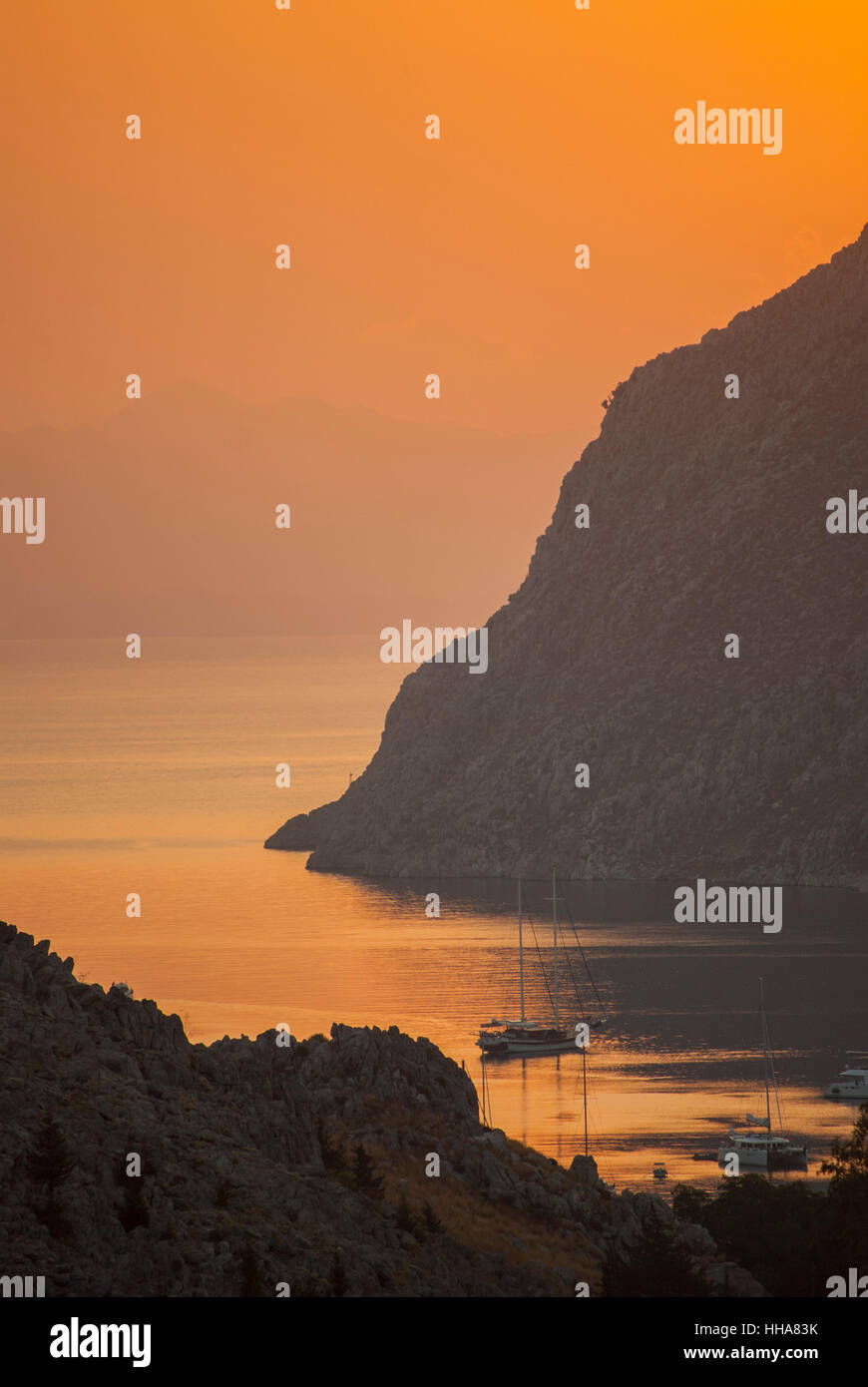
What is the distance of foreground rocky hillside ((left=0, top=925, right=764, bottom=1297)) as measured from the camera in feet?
130

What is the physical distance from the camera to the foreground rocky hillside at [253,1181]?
3966cm

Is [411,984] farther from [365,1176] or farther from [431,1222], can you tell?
[431,1222]

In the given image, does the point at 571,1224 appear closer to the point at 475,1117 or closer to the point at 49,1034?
the point at 475,1117

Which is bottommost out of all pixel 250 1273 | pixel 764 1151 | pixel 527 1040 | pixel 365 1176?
pixel 764 1151

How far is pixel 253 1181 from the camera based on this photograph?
44188 mm

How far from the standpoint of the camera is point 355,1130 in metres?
56.9

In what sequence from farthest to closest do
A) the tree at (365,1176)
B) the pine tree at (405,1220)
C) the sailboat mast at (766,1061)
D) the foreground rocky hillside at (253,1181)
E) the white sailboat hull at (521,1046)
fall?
the white sailboat hull at (521,1046) < the sailboat mast at (766,1061) < the tree at (365,1176) < the pine tree at (405,1220) < the foreground rocky hillside at (253,1181)

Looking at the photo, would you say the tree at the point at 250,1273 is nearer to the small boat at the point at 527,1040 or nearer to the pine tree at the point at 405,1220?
the pine tree at the point at 405,1220

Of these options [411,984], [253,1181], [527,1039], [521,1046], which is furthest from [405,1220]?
[411,984]

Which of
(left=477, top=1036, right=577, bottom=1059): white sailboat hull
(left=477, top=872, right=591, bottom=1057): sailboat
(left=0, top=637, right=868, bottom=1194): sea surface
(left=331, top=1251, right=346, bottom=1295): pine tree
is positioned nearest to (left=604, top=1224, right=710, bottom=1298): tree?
(left=331, top=1251, right=346, bottom=1295): pine tree

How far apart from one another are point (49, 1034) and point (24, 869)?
6064 inches

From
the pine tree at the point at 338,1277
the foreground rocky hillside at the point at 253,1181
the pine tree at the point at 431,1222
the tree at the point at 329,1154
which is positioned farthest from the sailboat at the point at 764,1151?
the pine tree at the point at 338,1277
